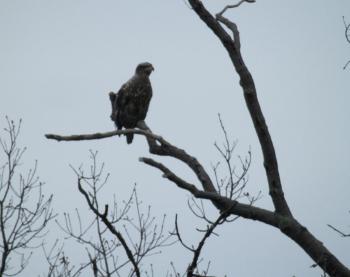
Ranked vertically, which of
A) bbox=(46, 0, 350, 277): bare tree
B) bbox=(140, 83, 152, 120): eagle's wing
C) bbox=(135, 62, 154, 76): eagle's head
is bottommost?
bbox=(46, 0, 350, 277): bare tree

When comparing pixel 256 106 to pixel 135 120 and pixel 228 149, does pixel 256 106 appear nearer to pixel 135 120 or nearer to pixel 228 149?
pixel 228 149

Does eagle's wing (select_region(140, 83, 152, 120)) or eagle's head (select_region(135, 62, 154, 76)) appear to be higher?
eagle's head (select_region(135, 62, 154, 76))

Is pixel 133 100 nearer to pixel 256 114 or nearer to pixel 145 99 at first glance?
pixel 145 99

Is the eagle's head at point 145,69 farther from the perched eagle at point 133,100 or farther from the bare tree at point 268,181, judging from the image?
the bare tree at point 268,181

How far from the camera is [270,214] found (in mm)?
2848

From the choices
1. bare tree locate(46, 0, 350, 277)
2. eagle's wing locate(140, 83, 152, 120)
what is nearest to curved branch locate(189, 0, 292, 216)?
bare tree locate(46, 0, 350, 277)

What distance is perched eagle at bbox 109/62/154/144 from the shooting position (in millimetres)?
8031

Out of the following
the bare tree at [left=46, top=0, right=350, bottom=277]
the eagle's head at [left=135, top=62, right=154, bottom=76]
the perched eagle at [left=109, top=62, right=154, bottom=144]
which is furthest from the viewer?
the eagle's head at [left=135, top=62, right=154, bottom=76]

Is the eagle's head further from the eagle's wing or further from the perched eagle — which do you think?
the eagle's wing

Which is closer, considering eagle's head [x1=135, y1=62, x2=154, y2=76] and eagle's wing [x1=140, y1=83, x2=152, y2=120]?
eagle's wing [x1=140, y1=83, x2=152, y2=120]

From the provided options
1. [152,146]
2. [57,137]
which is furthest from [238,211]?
[152,146]

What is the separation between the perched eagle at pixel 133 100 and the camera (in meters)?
8.03

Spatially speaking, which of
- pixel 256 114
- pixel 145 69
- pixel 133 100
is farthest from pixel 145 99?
pixel 256 114

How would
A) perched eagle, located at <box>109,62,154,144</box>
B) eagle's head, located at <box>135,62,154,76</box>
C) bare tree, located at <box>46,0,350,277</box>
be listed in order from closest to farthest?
1. bare tree, located at <box>46,0,350,277</box>
2. perched eagle, located at <box>109,62,154,144</box>
3. eagle's head, located at <box>135,62,154,76</box>
